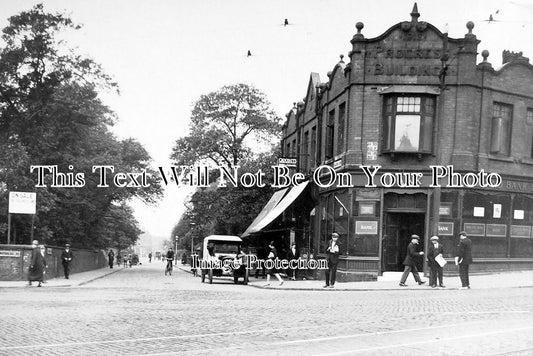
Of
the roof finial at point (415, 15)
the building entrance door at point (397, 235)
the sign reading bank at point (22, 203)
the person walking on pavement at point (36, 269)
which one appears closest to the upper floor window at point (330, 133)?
the building entrance door at point (397, 235)

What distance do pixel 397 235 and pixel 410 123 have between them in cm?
431

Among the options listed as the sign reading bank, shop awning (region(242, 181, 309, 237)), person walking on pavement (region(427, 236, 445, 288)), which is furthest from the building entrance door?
the sign reading bank

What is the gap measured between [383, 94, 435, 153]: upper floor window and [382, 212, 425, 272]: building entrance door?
2603 mm

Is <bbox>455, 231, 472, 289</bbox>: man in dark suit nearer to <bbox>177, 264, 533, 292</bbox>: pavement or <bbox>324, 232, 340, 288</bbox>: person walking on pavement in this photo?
<bbox>177, 264, 533, 292</bbox>: pavement

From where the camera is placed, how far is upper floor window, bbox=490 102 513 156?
23484 millimetres

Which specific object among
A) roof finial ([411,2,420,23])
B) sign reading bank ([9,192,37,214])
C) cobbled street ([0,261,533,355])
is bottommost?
cobbled street ([0,261,533,355])

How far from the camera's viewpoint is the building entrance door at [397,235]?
23641 millimetres

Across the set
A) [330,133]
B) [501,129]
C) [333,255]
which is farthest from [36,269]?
[501,129]

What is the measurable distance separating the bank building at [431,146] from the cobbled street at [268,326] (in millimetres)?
8039

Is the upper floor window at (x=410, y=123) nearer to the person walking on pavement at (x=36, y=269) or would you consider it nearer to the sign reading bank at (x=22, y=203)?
the person walking on pavement at (x=36, y=269)

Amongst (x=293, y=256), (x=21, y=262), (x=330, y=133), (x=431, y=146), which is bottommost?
(x=21, y=262)

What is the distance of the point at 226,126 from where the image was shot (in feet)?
158

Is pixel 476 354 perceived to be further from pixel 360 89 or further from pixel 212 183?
pixel 212 183

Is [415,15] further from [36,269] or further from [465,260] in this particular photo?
[36,269]
